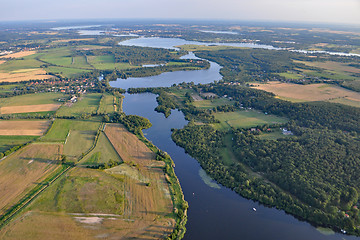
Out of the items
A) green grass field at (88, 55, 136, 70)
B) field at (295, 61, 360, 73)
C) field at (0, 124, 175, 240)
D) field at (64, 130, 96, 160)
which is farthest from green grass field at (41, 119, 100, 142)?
field at (295, 61, 360, 73)

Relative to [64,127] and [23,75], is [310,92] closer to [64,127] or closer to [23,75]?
[64,127]

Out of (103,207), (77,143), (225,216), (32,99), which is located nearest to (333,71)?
(225,216)

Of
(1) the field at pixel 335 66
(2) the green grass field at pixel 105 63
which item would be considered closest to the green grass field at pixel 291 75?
(1) the field at pixel 335 66

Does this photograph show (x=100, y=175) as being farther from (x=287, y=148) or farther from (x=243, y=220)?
(x=287, y=148)

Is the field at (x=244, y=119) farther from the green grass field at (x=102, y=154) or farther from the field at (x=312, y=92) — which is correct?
the green grass field at (x=102, y=154)

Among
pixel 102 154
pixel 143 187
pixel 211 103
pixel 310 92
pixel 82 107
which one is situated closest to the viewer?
pixel 143 187

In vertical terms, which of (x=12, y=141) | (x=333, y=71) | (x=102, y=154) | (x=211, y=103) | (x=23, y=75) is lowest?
(x=102, y=154)
